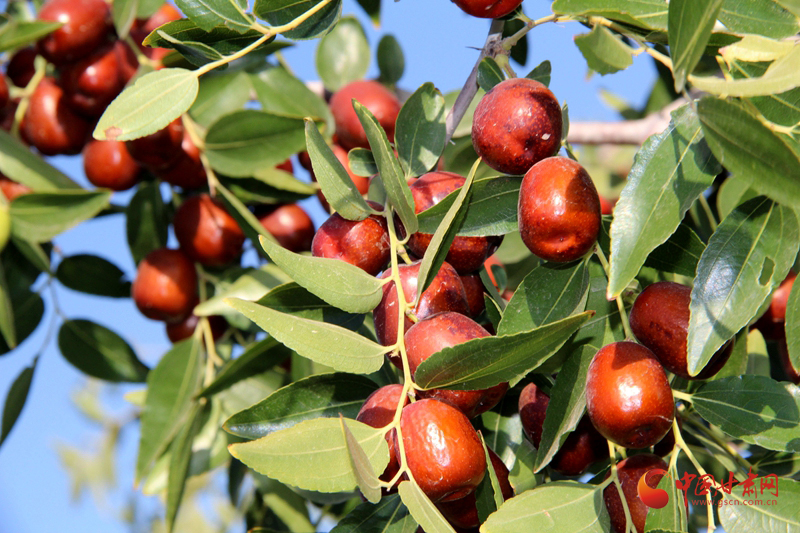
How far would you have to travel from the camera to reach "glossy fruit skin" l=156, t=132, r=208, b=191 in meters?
1.97

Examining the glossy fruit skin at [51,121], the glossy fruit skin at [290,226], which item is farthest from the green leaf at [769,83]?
the glossy fruit skin at [51,121]

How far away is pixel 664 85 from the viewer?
253 cm

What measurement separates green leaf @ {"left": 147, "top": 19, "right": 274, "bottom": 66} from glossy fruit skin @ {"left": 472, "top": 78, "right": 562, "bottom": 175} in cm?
39

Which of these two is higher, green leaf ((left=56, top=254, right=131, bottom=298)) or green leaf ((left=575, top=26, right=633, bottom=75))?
green leaf ((left=575, top=26, right=633, bottom=75))

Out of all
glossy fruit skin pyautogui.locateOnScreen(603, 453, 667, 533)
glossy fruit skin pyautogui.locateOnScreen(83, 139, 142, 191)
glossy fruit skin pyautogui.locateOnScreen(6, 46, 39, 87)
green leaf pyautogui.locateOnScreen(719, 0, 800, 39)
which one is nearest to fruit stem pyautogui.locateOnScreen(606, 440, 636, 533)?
glossy fruit skin pyautogui.locateOnScreen(603, 453, 667, 533)

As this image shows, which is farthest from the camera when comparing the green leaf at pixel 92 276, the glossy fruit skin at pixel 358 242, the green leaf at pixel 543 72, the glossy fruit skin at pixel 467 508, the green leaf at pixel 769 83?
the green leaf at pixel 92 276

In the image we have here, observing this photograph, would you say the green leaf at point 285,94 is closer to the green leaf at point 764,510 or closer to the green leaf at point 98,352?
the green leaf at point 98,352

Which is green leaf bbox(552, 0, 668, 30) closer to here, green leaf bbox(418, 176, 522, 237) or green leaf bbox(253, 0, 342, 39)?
green leaf bbox(418, 176, 522, 237)

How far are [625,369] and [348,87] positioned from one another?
144cm

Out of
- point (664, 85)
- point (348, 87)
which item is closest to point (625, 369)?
point (348, 87)

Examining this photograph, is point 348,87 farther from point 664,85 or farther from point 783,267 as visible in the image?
point 783,267

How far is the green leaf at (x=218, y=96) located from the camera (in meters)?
2.06

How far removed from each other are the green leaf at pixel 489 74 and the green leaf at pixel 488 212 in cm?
19

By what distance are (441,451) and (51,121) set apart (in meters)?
1.70
